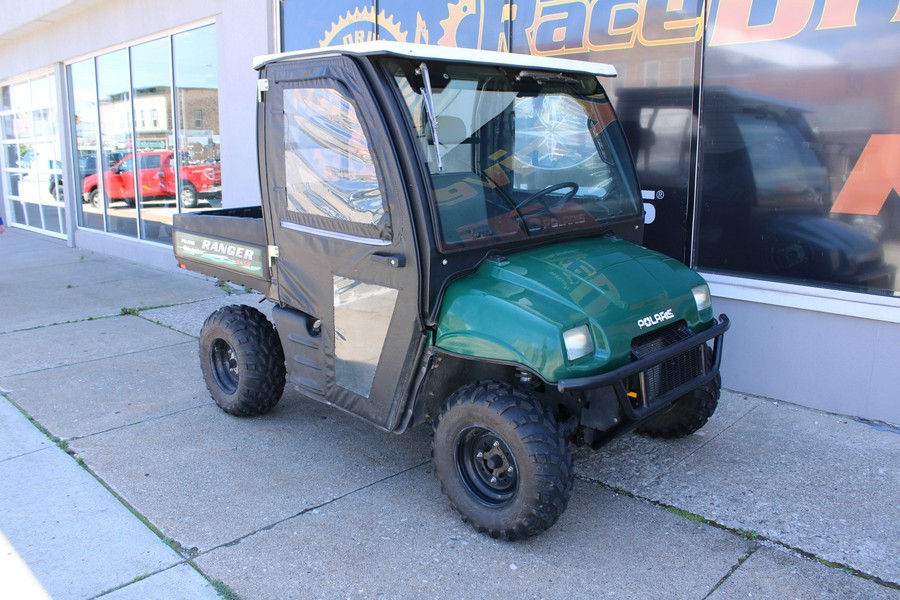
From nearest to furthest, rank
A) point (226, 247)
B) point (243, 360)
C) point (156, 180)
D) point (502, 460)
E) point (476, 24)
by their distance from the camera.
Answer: point (502, 460) < point (243, 360) < point (226, 247) < point (476, 24) < point (156, 180)

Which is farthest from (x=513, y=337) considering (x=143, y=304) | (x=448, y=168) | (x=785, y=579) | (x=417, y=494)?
(x=143, y=304)

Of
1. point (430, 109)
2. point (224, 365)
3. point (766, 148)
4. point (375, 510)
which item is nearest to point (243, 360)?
point (224, 365)

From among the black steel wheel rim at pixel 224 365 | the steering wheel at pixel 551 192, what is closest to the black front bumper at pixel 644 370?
the steering wheel at pixel 551 192

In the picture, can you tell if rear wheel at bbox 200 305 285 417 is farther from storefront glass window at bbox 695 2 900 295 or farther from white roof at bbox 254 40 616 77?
storefront glass window at bbox 695 2 900 295

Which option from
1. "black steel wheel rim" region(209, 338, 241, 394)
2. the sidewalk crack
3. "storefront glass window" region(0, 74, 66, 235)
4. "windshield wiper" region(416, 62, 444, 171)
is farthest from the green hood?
"storefront glass window" region(0, 74, 66, 235)

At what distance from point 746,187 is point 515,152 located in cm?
219

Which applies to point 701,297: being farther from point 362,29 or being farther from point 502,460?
point 362,29

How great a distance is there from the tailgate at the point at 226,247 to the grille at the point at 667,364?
2199 millimetres

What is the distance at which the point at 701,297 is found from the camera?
148 inches

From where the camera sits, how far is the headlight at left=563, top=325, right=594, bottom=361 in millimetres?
3012

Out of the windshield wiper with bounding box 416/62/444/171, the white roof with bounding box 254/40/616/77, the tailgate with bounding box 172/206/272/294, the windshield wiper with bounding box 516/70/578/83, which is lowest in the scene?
the tailgate with bounding box 172/206/272/294

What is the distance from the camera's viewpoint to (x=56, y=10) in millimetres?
11688

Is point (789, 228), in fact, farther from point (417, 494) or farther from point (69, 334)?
point (69, 334)

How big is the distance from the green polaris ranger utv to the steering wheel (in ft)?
0.04
